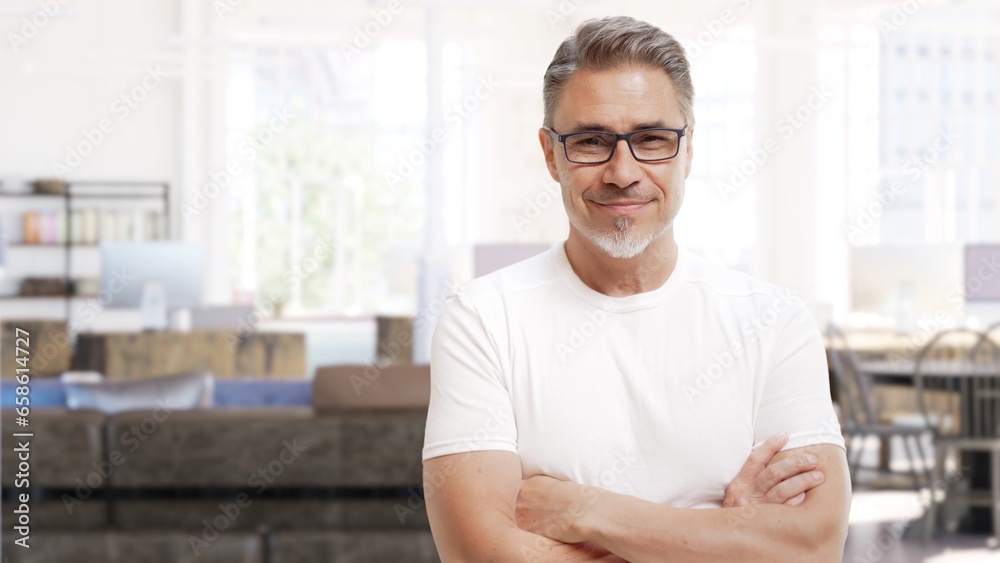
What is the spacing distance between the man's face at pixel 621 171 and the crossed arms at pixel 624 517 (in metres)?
0.33

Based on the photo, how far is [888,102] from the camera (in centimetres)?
972

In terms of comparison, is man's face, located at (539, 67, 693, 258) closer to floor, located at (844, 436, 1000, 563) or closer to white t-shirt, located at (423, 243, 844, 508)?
white t-shirt, located at (423, 243, 844, 508)

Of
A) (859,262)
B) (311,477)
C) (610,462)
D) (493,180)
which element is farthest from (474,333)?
(493,180)

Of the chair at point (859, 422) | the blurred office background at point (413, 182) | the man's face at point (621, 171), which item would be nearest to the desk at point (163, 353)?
the blurred office background at point (413, 182)

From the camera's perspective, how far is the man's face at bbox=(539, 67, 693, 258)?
4.72ft

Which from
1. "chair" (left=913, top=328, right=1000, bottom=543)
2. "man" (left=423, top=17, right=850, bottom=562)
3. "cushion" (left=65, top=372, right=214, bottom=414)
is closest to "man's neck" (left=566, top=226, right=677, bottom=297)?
"man" (left=423, top=17, right=850, bottom=562)

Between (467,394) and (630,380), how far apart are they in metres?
0.22

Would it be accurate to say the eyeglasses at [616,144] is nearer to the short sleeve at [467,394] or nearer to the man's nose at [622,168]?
the man's nose at [622,168]

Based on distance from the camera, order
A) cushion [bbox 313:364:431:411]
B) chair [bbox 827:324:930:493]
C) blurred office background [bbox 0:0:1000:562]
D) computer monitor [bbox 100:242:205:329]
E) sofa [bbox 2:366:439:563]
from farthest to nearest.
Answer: computer monitor [bbox 100:242:205:329] → blurred office background [bbox 0:0:1000:562] → chair [bbox 827:324:930:493] → cushion [bbox 313:364:431:411] → sofa [bbox 2:366:439:563]

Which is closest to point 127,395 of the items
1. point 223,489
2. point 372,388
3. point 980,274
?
point 223,489

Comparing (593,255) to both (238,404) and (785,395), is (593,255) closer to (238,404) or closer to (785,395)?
(785,395)

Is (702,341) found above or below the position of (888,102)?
below

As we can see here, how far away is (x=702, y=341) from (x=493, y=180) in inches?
390

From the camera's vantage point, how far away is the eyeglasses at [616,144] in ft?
4.74
